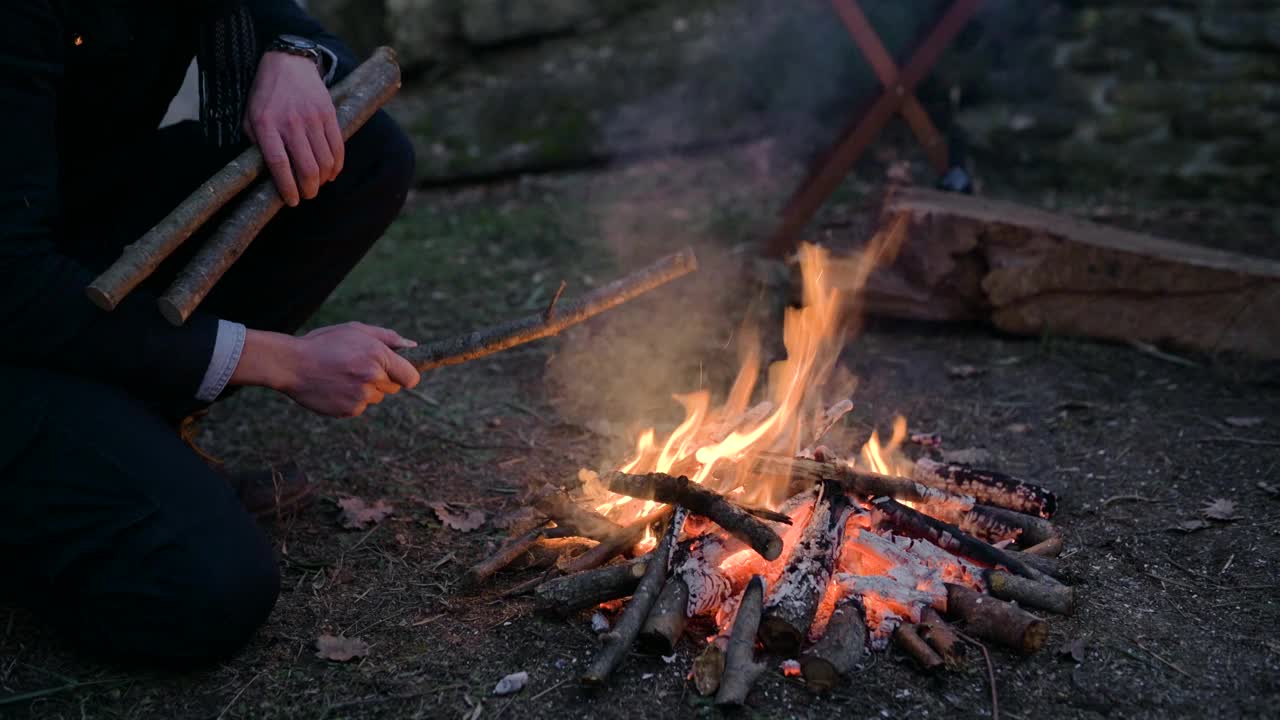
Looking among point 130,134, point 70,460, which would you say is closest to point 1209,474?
point 70,460

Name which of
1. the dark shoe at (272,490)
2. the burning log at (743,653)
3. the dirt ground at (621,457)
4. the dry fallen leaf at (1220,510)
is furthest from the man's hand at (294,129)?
the dry fallen leaf at (1220,510)

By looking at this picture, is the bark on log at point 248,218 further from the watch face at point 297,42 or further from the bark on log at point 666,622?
the bark on log at point 666,622

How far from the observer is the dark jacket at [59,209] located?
1985 millimetres

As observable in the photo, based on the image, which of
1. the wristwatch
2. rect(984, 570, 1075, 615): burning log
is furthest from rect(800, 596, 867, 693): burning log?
the wristwatch

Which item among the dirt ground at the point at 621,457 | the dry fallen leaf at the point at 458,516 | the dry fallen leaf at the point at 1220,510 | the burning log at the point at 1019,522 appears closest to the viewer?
the dirt ground at the point at 621,457

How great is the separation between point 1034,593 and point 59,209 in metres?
2.43

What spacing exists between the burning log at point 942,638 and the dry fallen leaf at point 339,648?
130cm

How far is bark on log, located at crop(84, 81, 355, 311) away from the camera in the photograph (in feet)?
6.55

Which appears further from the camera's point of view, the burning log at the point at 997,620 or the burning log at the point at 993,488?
the burning log at the point at 993,488

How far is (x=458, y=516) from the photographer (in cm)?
289

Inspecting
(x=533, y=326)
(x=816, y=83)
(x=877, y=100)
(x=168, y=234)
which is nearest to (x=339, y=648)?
(x=533, y=326)

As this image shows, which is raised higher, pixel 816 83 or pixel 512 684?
pixel 512 684

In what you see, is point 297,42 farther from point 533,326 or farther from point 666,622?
point 666,622

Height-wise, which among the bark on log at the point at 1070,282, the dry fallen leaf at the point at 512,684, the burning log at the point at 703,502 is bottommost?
the bark on log at the point at 1070,282
